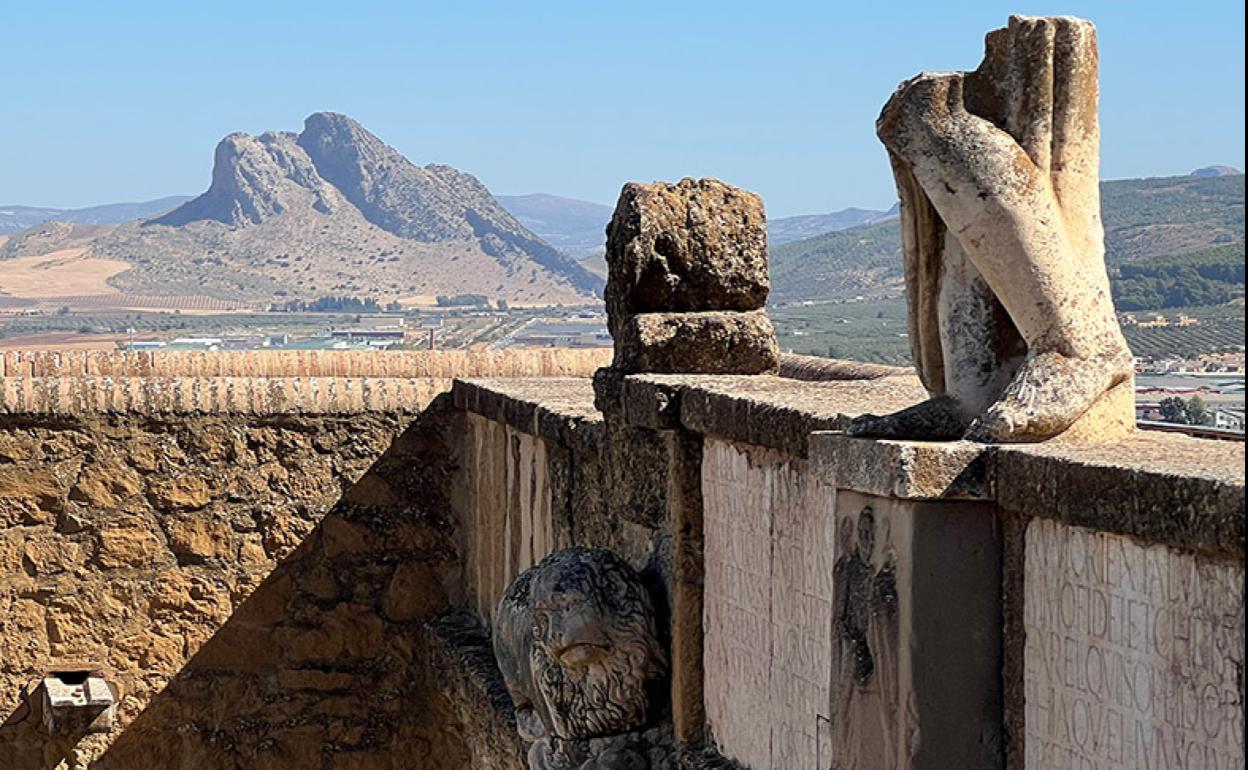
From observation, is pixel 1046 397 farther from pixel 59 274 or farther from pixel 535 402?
pixel 59 274

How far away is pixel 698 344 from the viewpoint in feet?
17.9

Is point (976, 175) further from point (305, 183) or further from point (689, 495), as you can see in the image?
point (305, 183)

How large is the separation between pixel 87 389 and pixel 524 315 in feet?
275

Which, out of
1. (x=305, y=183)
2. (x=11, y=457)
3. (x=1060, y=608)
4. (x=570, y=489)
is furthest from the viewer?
(x=305, y=183)

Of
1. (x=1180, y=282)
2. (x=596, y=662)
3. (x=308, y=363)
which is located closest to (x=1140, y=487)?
(x=596, y=662)

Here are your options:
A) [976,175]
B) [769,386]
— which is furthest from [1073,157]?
[769,386]

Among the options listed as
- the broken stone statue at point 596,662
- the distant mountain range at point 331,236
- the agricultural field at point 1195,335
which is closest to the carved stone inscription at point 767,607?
the broken stone statue at point 596,662

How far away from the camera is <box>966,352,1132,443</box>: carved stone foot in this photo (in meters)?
3.30

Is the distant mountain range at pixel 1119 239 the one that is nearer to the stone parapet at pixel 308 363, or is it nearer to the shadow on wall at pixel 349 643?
the stone parapet at pixel 308 363

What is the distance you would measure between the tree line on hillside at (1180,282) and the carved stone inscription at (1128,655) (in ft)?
38.4

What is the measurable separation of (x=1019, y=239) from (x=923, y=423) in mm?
334

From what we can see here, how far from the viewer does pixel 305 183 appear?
160000 mm

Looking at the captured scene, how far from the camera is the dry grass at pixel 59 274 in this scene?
352ft

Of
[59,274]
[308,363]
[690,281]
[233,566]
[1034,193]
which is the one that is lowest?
[233,566]
